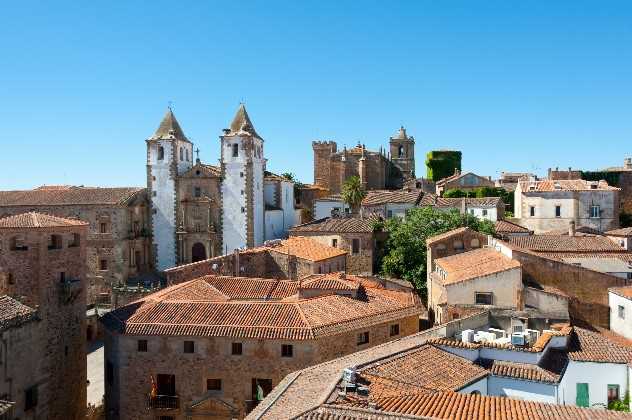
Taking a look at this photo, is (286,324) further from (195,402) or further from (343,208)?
(343,208)

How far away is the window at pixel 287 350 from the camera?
2581 centimetres

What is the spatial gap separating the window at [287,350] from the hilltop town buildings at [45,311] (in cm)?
1091

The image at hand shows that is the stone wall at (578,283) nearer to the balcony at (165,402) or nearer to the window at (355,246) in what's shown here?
the balcony at (165,402)

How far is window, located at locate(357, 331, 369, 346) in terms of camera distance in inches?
1091

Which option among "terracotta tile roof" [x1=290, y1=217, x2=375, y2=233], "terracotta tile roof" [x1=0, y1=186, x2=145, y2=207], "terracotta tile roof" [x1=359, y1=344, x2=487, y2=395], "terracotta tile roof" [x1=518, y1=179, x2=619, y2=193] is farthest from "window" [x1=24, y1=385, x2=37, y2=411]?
"terracotta tile roof" [x1=518, y1=179, x2=619, y2=193]

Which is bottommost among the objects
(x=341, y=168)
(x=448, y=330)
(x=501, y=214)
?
(x=448, y=330)

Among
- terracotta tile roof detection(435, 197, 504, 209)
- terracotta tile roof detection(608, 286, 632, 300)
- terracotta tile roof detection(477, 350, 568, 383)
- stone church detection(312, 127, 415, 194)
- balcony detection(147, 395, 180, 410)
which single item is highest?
stone church detection(312, 127, 415, 194)

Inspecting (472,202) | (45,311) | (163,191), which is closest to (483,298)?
(45,311)

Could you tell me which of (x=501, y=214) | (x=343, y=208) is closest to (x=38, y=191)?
(x=343, y=208)

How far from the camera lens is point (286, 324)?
26234 mm

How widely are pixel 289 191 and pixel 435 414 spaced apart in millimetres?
48146

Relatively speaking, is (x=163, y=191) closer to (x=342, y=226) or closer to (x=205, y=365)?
(x=342, y=226)

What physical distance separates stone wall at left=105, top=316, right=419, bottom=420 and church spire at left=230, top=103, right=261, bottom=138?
30290 millimetres

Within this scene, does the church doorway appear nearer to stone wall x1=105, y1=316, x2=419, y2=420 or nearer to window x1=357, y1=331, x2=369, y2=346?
stone wall x1=105, y1=316, x2=419, y2=420
